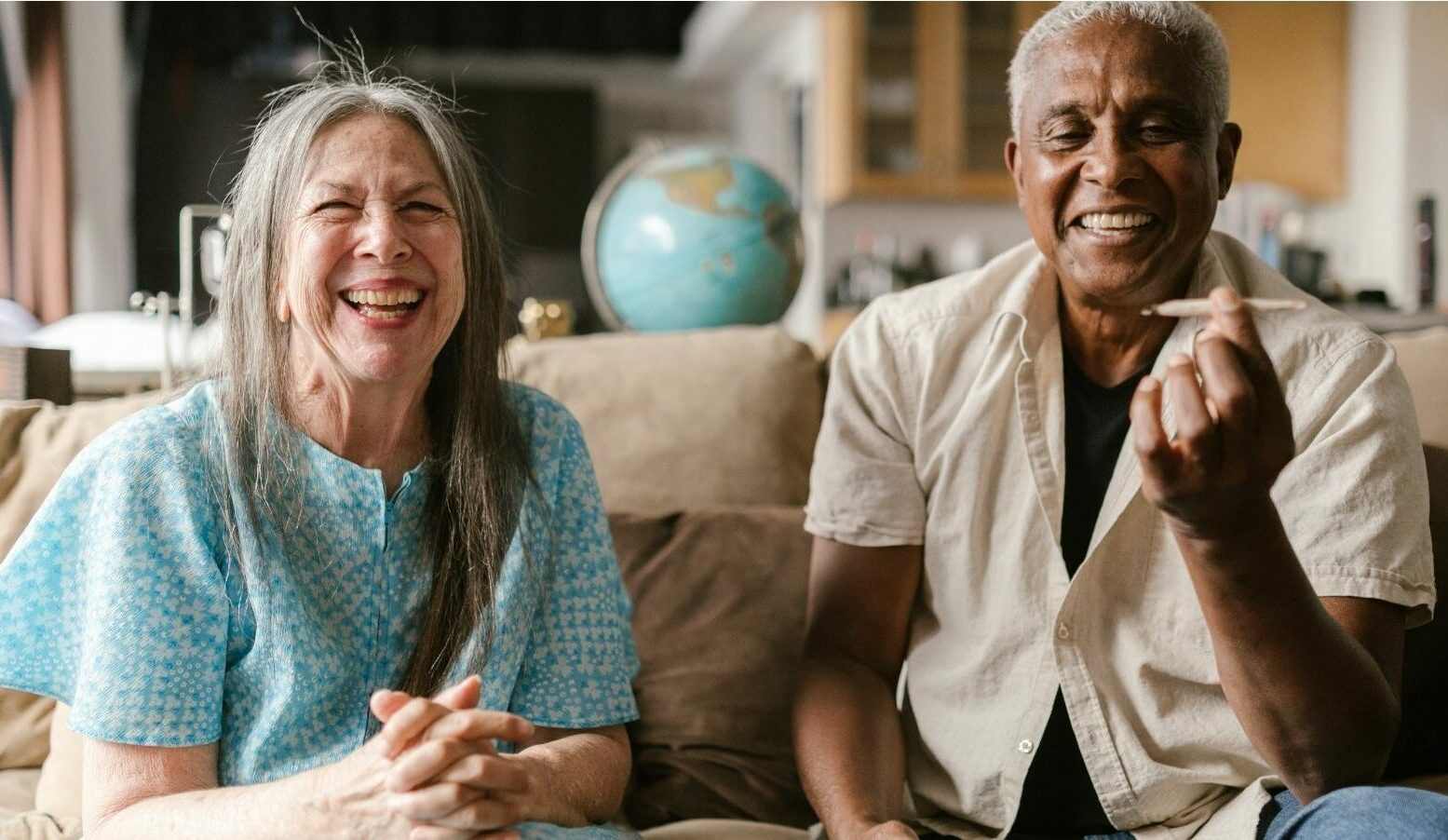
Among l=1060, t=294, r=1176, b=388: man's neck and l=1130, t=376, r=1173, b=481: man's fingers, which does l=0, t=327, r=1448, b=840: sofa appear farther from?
l=1130, t=376, r=1173, b=481: man's fingers

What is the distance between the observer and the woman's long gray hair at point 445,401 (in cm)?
124

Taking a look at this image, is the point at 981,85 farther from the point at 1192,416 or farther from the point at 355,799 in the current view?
the point at 355,799

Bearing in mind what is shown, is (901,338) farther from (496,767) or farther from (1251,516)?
(496,767)

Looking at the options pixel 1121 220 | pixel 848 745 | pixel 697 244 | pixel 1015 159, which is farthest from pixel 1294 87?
pixel 848 745

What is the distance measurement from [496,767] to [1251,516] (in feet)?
2.02

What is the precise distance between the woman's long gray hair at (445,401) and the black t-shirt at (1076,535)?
554 mm

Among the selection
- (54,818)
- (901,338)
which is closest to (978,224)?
(901,338)

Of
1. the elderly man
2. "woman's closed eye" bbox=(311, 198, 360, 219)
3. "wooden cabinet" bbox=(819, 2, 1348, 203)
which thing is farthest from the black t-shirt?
"wooden cabinet" bbox=(819, 2, 1348, 203)

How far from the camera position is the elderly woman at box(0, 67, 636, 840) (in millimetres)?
1114

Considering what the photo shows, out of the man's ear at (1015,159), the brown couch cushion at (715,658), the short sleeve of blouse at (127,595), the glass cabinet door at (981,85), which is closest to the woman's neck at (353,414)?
the short sleeve of blouse at (127,595)

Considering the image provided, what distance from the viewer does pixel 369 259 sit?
1.23m

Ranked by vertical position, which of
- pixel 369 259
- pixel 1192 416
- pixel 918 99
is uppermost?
pixel 918 99

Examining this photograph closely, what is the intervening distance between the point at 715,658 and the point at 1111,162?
72cm

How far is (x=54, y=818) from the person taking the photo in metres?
1.40
